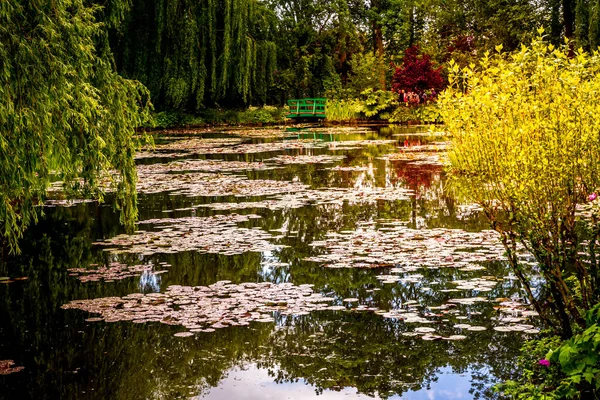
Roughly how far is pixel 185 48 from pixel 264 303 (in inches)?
899

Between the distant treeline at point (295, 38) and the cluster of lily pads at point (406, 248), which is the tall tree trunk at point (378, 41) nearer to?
the distant treeline at point (295, 38)

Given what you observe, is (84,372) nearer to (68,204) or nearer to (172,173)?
(68,204)

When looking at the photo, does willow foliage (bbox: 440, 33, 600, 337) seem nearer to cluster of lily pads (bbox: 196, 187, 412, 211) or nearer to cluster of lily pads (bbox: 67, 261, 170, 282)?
A: cluster of lily pads (bbox: 67, 261, 170, 282)

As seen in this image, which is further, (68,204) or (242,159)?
(242,159)

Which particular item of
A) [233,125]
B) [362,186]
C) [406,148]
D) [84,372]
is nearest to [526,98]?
[84,372]

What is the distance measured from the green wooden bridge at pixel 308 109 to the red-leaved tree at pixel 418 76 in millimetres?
4273

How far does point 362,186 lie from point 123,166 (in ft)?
17.8

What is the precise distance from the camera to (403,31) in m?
40.2

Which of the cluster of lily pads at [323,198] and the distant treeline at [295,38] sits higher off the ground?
the distant treeline at [295,38]

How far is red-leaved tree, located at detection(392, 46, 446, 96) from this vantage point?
30609mm

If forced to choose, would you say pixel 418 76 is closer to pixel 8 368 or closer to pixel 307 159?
pixel 307 159

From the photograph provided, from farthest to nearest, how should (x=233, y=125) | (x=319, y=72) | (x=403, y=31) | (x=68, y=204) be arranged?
(x=403, y=31) < (x=319, y=72) < (x=233, y=125) < (x=68, y=204)

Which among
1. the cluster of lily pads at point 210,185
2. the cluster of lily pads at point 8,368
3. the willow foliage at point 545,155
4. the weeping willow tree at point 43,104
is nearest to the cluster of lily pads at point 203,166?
the cluster of lily pads at point 210,185

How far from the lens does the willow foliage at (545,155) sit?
368 cm
